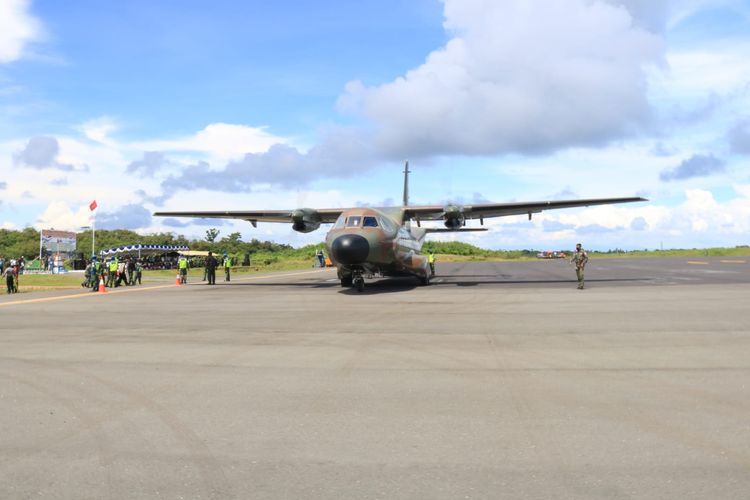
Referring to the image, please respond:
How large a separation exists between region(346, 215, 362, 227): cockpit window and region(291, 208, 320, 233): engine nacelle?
593 centimetres

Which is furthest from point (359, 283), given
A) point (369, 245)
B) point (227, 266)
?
point (227, 266)

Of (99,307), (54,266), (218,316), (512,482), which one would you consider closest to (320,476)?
(512,482)

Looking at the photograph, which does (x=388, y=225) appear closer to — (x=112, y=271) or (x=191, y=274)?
(x=112, y=271)

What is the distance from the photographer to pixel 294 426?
5.42 meters

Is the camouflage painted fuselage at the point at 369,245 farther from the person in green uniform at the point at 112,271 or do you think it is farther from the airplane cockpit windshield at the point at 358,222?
the person in green uniform at the point at 112,271

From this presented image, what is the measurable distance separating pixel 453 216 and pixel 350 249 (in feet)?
27.2

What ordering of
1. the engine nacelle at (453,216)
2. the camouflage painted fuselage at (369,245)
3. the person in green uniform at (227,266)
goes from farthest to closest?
the person in green uniform at (227,266) < the engine nacelle at (453,216) < the camouflage painted fuselage at (369,245)

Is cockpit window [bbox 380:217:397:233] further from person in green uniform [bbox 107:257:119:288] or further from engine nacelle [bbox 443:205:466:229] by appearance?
person in green uniform [bbox 107:257:119:288]

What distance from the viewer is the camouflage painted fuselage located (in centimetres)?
2167

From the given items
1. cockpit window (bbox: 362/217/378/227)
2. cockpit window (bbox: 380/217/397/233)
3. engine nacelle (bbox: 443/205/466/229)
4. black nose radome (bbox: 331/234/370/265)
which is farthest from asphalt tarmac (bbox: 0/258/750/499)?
engine nacelle (bbox: 443/205/466/229)

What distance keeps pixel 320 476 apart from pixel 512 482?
1346mm

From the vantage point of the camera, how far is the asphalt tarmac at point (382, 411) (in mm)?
4125

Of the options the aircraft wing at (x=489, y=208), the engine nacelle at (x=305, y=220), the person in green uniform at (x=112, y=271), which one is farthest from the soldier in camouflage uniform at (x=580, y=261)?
the person in green uniform at (x=112, y=271)

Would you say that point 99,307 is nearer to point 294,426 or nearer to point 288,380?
point 288,380
